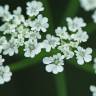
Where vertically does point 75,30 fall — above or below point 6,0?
below

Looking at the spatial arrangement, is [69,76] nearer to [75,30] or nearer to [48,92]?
[48,92]

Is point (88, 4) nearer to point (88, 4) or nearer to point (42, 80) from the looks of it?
point (88, 4)

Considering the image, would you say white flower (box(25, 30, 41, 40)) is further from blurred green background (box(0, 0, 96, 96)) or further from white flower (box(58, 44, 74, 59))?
blurred green background (box(0, 0, 96, 96))

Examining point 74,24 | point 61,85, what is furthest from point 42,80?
point 74,24

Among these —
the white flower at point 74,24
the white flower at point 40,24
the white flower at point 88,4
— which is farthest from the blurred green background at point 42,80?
the white flower at point 40,24

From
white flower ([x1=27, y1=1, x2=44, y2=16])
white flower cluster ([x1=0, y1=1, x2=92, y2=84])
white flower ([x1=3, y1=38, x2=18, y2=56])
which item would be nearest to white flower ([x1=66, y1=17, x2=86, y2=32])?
white flower cluster ([x1=0, y1=1, x2=92, y2=84])

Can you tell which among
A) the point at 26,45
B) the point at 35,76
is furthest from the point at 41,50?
the point at 35,76
